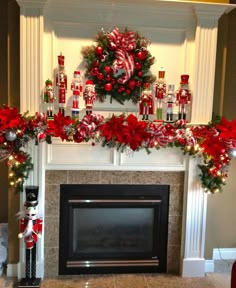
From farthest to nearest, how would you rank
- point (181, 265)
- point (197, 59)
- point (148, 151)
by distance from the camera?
point (181, 265), point (197, 59), point (148, 151)

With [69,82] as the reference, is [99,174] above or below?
below

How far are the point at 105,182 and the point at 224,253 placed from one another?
1.45 meters

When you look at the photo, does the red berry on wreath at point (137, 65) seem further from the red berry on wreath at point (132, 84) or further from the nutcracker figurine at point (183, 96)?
the nutcracker figurine at point (183, 96)

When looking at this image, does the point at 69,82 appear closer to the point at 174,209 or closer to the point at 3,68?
the point at 3,68

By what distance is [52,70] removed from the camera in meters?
3.03

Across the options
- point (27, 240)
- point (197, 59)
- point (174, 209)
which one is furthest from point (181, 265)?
point (197, 59)

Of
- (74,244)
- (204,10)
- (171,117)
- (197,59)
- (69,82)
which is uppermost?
(204,10)

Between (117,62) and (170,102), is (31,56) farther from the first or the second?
(170,102)

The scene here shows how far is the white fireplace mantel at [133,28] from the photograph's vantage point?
115 inches

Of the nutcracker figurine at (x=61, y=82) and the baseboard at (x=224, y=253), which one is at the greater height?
the nutcracker figurine at (x=61, y=82)

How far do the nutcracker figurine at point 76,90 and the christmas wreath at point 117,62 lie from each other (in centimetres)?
12

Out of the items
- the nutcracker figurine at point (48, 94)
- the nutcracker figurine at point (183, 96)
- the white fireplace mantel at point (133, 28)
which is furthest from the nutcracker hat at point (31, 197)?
the nutcracker figurine at point (183, 96)

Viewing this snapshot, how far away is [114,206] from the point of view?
3203mm

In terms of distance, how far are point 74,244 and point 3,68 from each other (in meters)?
1.71
